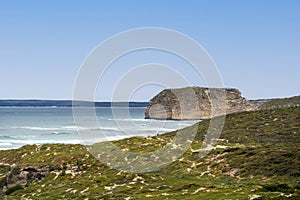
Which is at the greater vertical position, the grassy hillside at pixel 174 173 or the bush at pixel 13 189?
the grassy hillside at pixel 174 173

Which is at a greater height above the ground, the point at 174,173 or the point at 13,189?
the point at 174,173

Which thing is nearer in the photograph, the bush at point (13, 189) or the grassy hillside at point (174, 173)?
the grassy hillside at point (174, 173)

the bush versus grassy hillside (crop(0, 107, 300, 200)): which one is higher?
grassy hillside (crop(0, 107, 300, 200))

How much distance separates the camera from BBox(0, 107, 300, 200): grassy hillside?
43.9 metres

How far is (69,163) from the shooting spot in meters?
66.3

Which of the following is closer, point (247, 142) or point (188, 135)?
point (247, 142)

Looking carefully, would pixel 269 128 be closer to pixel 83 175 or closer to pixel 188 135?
pixel 188 135

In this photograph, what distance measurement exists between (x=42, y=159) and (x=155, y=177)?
898 inches

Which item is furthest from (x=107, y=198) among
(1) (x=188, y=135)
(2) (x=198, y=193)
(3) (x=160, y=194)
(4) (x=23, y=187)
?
(1) (x=188, y=135)

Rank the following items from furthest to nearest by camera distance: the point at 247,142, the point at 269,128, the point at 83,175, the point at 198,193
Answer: the point at 269,128 → the point at 247,142 → the point at 83,175 → the point at 198,193

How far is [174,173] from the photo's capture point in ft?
192

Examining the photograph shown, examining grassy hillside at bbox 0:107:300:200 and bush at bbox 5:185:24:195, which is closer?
grassy hillside at bbox 0:107:300:200

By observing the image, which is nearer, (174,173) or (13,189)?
(174,173)

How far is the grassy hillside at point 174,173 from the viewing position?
4391 centimetres
